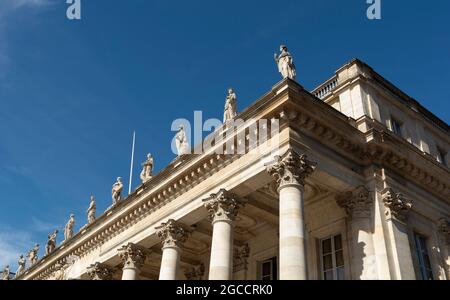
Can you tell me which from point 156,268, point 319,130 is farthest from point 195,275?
point 319,130

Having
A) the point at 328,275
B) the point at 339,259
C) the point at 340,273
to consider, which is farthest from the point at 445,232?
the point at 328,275

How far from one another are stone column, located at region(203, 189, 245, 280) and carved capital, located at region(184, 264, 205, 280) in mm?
7130

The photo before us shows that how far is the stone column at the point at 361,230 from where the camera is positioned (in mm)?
16781

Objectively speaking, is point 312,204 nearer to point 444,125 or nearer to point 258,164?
point 258,164

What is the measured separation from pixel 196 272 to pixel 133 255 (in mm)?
3710

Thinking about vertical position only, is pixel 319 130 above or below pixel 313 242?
above

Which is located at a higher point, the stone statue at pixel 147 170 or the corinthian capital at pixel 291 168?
the stone statue at pixel 147 170

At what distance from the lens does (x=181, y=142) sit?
2339cm

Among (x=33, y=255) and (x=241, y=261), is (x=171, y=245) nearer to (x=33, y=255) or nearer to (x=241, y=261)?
(x=241, y=261)

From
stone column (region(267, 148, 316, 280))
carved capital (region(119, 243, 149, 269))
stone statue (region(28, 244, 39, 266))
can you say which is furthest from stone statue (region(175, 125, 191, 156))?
stone statue (region(28, 244, 39, 266))

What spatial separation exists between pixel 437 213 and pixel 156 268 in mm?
15139

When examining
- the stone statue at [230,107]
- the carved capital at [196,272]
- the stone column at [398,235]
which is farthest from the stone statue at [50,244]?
the stone column at [398,235]

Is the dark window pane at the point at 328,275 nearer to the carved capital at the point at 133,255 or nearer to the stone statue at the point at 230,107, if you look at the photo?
the stone statue at the point at 230,107

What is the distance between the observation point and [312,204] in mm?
20406
